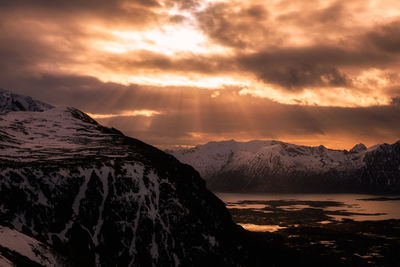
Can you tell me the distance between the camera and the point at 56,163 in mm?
160250

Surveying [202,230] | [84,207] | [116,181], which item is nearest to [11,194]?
[84,207]

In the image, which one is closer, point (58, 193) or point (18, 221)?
point (18, 221)

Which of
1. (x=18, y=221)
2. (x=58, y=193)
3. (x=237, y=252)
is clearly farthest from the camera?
(x=237, y=252)

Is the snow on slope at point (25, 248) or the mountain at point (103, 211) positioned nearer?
the snow on slope at point (25, 248)

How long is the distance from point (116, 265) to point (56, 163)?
49435 millimetres

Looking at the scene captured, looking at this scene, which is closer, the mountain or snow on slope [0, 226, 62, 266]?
snow on slope [0, 226, 62, 266]

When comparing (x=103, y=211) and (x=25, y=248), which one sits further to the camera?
(x=103, y=211)

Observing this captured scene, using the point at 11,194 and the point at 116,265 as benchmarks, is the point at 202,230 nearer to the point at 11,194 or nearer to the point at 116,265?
the point at 116,265

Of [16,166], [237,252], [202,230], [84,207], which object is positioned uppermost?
[16,166]

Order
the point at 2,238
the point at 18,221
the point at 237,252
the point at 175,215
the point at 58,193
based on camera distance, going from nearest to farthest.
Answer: the point at 2,238
the point at 18,221
the point at 58,193
the point at 175,215
the point at 237,252

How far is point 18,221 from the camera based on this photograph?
420 feet

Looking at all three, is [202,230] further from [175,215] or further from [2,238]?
[2,238]

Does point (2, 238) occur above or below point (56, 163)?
below

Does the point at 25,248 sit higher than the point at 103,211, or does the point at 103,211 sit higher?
the point at 25,248
